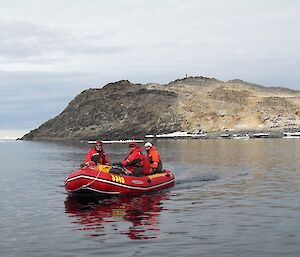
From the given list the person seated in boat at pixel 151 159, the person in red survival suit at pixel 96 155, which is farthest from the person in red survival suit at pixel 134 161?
the person in red survival suit at pixel 96 155

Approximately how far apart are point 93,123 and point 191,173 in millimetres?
87435

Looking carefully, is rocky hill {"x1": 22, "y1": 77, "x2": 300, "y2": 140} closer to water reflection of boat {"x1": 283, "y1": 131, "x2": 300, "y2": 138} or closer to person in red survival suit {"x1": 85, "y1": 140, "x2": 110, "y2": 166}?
water reflection of boat {"x1": 283, "y1": 131, "x2": 300, "y2": 138}

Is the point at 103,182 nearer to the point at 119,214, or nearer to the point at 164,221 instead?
the point at 119,214

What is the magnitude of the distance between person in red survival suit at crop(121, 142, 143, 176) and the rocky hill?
78525 millimetres

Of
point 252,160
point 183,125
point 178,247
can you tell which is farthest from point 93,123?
point 178,247

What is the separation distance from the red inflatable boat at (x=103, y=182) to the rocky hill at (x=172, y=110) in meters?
80.4

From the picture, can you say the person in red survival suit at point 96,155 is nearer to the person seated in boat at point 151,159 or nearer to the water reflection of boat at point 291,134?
the person seated in boat at point 151,159

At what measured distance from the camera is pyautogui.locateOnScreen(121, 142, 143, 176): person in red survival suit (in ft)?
81.9

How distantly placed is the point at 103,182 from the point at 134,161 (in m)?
2.71

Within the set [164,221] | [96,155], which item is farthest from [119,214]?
[96,155]

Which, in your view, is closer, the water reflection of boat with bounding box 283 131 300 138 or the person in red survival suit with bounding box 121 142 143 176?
the person in red survival suit with bounding box 121 142 143 176

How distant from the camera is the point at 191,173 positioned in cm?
3497

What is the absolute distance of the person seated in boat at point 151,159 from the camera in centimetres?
2603

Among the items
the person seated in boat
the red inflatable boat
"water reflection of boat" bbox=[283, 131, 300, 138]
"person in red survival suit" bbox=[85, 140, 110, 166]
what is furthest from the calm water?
"water reflection of boat" bbox=[283, 131, 300, 138]
